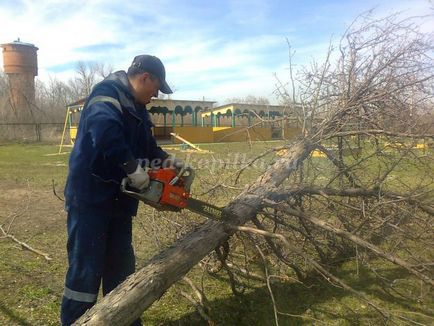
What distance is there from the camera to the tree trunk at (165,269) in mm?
2383

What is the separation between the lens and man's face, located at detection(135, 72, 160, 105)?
111 inches

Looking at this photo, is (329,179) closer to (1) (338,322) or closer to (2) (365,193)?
(2) (365,193)

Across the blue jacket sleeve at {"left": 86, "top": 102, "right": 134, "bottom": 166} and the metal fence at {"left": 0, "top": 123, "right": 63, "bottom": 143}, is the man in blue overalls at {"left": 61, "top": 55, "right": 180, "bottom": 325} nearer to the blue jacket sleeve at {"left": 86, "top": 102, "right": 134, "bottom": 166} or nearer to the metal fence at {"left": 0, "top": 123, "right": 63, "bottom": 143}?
the blue jacket sleeve at {"left": 86, "top": 102, "right": 134, "bottom": 166}

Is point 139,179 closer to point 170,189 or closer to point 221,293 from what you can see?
point 170,189

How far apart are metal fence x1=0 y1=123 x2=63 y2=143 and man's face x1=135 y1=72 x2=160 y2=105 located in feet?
94.2

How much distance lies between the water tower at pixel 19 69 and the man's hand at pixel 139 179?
35409mm

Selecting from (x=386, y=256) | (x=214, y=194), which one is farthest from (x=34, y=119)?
(x=386, y=256)

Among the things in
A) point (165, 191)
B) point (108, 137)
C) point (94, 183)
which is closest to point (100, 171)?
point (94, 183)

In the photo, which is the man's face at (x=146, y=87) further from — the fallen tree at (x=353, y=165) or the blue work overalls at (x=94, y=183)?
the fallen tree at (x=353, y=165)

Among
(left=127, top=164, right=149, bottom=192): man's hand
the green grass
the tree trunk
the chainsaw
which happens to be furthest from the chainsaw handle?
the green grass

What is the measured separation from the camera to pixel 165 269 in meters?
2.70

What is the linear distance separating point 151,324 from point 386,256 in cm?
194

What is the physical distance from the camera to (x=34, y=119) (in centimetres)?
3372

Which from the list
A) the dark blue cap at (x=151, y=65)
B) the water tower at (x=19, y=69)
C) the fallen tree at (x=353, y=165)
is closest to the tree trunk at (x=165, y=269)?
the fallen tree at (x=353, y=165)
